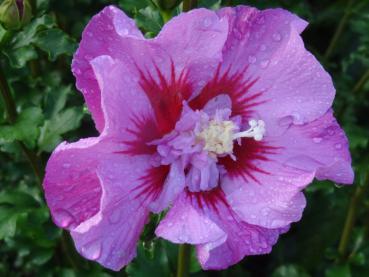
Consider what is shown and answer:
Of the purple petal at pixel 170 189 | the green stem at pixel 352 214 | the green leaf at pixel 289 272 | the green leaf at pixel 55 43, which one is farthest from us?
the green leaf at pixel 289 272

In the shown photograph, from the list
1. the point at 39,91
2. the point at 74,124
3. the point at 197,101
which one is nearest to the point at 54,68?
the point at 39,91

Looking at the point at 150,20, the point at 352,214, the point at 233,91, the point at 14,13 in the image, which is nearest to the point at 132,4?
the point at 150,20

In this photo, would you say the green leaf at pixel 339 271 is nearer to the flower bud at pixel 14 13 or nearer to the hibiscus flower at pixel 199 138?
the hibiscus flower at pixel 199 138

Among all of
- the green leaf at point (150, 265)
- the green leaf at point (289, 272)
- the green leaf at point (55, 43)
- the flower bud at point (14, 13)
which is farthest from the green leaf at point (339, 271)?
the flower bud at point (14, 13)

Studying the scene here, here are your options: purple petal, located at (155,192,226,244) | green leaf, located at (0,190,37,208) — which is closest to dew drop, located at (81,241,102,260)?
purple petal, located at (155,192,226,244)

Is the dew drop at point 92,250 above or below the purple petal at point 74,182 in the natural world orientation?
below

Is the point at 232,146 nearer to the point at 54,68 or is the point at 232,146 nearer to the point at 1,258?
the point at 54,68
